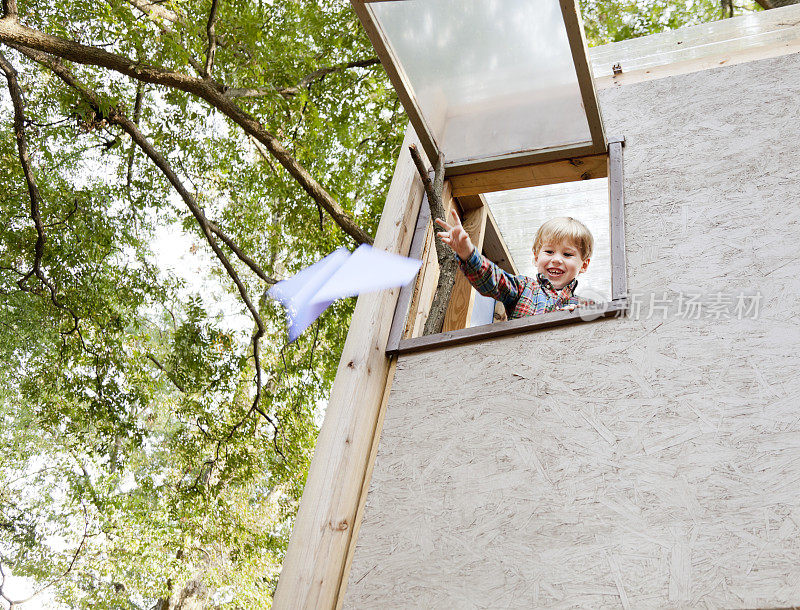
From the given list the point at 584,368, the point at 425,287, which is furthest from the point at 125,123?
the point at 584,368

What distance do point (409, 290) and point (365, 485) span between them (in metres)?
0.94

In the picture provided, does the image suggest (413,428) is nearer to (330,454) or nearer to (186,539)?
(330,454)

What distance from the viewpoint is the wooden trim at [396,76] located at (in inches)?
96.6

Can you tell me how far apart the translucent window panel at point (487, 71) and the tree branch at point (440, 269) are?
26 cm

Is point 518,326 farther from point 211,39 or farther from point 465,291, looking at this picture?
point 211,39

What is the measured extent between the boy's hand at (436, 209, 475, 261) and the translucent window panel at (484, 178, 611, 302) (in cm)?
165

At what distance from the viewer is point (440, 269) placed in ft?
9.28

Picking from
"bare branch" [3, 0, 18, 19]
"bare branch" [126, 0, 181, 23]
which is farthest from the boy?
"bare branch" [126, 0, 181, 23]

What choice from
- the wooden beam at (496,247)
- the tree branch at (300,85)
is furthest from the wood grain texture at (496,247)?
the tree branch at (300,85)

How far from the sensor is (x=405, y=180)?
338 cm

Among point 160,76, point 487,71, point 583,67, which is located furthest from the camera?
point 160,76

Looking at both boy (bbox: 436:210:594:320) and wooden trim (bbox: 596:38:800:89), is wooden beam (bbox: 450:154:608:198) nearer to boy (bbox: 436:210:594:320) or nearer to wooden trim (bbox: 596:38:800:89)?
boy (bbox: 436:210:594:320)

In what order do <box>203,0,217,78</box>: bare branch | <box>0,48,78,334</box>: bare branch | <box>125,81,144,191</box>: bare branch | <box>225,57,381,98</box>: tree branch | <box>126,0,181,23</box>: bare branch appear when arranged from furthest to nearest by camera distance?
<box>125,81,144,191</box>: bare branch, <box>126,0,181,23</box>: bare branch, <box>0,48,78,334</box>: bare branch, <box>203,0,217,78</box>: bare branch, <box>225,57,381,98</box>: tree branch

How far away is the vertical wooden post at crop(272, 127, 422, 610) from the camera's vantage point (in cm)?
207
